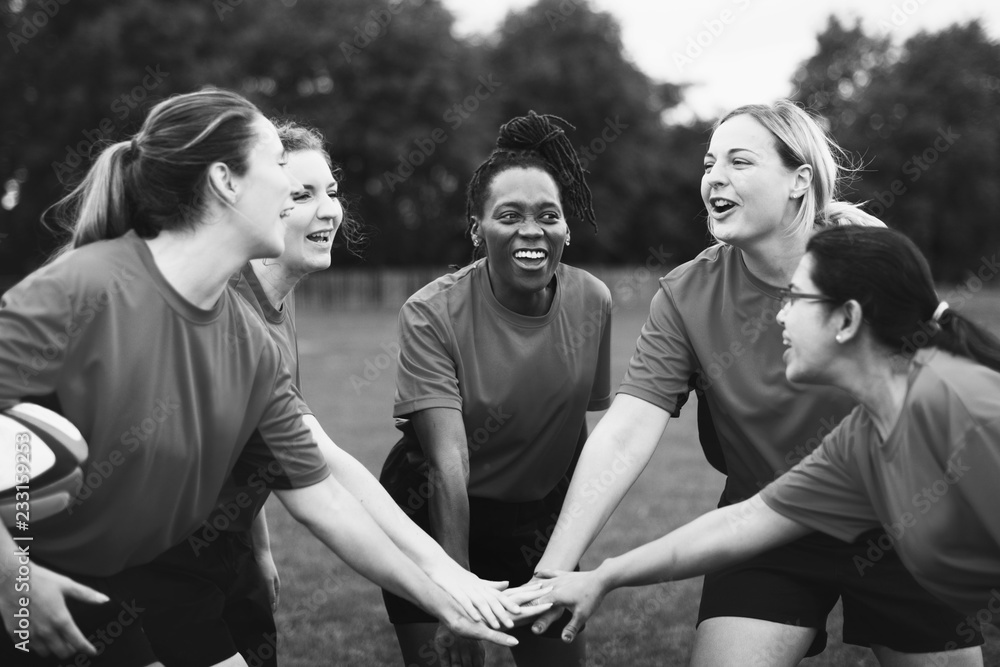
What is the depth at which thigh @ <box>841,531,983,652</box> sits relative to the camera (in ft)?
12.6

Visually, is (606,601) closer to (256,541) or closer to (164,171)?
(256,541)

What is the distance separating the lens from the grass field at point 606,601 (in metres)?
6.03

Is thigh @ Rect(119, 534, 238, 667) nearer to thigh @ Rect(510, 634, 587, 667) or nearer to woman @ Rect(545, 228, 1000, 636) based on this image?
thigh @ Rect(510, 634, 587, 667)

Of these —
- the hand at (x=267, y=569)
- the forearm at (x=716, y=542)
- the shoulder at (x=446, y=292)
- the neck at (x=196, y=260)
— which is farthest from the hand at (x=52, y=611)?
the shoulder at (x=446, y=292)

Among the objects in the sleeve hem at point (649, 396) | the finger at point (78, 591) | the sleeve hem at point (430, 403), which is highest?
the sleeve hem at point (649, 396)

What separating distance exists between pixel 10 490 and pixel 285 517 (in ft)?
21.1

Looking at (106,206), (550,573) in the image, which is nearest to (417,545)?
(550,573)

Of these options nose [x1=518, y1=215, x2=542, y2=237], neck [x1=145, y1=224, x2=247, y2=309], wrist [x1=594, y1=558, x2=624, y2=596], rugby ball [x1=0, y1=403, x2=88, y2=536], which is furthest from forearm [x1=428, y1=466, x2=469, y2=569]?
rugby ball [x1=0, y1=403, x2=88, y2=536]

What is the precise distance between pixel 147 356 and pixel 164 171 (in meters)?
0.59

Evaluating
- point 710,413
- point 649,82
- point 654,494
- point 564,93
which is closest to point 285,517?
point 654,494

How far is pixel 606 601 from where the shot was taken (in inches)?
277

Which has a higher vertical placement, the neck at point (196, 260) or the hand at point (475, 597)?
the neck at point (196, 260)

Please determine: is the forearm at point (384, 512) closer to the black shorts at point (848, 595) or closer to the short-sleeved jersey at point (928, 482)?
the black shorts at point (848, 595)

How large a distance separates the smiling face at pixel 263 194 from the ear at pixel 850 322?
6.09 ft
